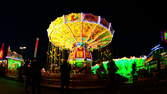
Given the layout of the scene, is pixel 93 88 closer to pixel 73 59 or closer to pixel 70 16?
pixel 70 16

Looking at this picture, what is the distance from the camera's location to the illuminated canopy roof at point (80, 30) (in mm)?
25359

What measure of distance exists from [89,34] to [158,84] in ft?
58.9

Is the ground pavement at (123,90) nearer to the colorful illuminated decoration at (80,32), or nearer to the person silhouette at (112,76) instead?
the person silhouette at (112,76)

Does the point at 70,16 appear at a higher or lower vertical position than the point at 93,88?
higher

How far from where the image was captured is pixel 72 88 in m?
12.4

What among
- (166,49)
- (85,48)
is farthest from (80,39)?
(166,49)

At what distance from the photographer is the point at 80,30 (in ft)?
91.8

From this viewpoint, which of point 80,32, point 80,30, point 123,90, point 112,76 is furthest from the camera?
point 80,32

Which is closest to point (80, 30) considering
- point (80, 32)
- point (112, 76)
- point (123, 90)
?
point (80, 32)

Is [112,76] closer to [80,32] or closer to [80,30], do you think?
[80,30]

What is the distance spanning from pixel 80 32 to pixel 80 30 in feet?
1.90

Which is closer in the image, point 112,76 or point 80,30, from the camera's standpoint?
point 112,76

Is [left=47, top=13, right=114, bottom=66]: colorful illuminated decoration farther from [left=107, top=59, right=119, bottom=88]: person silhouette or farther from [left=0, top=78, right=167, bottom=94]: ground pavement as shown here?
[left=0, top=78, right=167, bottom=94]: ground pavement

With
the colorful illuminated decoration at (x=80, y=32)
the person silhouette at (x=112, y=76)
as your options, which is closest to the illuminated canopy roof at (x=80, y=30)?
the colorful illuminated decoration at (x=80, y=32)
